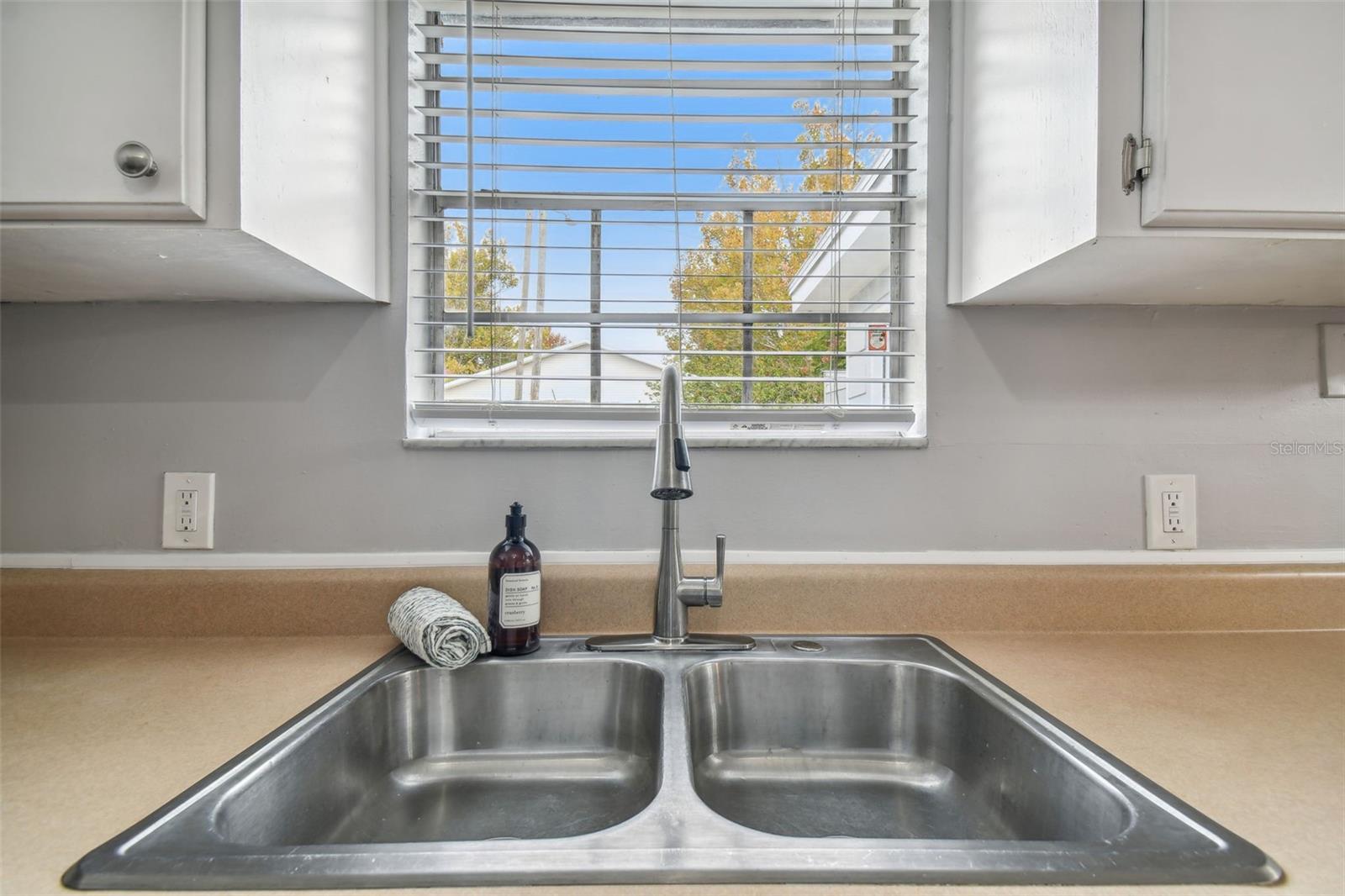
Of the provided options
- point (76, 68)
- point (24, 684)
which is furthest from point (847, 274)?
point (24, 684)

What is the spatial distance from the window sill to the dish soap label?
0.25m

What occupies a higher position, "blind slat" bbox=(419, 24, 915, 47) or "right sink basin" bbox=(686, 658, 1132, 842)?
"blind slat" bbox=(419, 24, 915, 47)

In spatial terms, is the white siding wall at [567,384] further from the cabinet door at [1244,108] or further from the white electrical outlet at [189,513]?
the cabinet door at [1244,108]

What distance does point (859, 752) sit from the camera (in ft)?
3.03

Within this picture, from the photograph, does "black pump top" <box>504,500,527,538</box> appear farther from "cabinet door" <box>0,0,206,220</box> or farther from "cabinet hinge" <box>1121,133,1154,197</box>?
"cabinet hinge" <box>1121,133,1154,197</box>

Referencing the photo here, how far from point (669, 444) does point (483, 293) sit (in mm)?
498

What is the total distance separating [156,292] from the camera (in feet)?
3.26

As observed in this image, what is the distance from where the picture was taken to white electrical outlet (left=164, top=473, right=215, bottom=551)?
3.45 ft

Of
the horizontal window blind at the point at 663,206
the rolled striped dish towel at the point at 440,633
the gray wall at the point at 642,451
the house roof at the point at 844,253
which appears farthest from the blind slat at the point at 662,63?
the rolled striped dish towel at the point at 440,633

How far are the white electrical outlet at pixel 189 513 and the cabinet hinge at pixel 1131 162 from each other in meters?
1.37

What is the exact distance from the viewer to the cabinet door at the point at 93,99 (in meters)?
0.68

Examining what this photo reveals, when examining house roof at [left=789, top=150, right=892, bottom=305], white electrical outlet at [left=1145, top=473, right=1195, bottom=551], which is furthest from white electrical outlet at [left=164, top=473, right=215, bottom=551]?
white electrical outlet at [left=1145, top=473, right=1195, bottom=551]

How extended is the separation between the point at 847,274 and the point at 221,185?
1012mm

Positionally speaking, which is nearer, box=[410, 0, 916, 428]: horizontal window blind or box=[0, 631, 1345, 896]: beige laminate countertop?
box=[0, 631, 1345, 896]: beige laminate countertop
